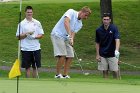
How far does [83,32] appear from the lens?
28.2m

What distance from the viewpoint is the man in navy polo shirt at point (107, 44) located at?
14188 mm

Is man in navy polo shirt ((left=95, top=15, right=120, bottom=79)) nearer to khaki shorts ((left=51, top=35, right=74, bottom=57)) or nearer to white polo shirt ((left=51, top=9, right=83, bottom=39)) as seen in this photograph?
white polo shirt ((left=51, top=9, right=83, bottom=39))

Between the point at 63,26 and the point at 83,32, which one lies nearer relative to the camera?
the point at 63,26

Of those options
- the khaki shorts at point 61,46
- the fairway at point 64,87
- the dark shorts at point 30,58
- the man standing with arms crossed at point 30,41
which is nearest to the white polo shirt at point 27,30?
the man standing with arms crossed at point 30,41

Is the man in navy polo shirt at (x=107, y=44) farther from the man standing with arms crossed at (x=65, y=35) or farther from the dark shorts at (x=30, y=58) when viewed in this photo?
the dark shorts at (x=30, y=58)

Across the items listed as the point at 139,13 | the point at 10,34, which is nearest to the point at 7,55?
the point at 10,34

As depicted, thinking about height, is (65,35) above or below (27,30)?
below

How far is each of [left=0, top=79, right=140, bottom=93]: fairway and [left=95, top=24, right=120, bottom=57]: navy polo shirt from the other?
3.32 m

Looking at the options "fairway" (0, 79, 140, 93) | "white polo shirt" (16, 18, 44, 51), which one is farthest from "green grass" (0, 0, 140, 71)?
"fairway" (0, 79, 140, 93)

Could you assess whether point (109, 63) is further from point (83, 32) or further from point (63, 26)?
point (83, 32)

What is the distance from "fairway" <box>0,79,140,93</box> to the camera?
377 inches

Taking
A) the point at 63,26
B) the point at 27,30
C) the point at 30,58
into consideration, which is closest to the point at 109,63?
the point at 63,26

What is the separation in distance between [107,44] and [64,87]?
14.6 ft

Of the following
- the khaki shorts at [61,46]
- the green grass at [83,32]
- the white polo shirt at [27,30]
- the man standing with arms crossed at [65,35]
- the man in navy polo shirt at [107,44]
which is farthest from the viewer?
the green grass at [83,32]
